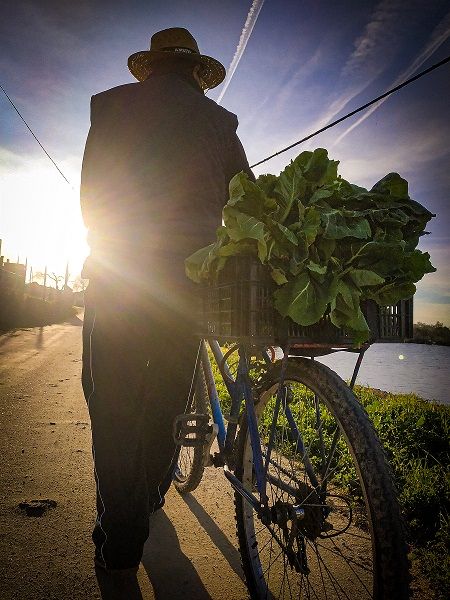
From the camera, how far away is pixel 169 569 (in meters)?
2.09

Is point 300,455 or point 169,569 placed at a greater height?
point 300,455

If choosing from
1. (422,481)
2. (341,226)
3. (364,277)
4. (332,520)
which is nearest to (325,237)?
(341,226)

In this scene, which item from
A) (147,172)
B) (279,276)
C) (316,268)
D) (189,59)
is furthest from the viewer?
(189,59)

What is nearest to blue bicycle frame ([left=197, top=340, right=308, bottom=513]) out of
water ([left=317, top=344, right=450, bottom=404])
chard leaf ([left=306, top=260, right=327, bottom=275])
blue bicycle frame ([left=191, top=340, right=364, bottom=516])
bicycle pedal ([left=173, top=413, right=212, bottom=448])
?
blue bicycle frame ([left=191, top=340, right=364, bottom=516])

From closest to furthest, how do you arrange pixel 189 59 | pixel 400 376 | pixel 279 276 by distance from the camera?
pixel 279 276 → pixel 189 59 → pixel 400 376

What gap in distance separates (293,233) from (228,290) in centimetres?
42

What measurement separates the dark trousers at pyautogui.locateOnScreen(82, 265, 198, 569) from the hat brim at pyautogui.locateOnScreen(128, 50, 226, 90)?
137cm

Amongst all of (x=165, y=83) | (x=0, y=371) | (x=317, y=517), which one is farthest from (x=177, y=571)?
(x=0, y=371)

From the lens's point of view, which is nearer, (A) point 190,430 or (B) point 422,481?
(A) point 190,430

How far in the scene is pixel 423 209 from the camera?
4.70 feet

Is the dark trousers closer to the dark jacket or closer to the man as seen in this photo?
the man

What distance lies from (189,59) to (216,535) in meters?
3.06

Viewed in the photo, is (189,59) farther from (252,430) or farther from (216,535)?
(216,535)

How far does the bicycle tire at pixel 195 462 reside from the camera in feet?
9.00
